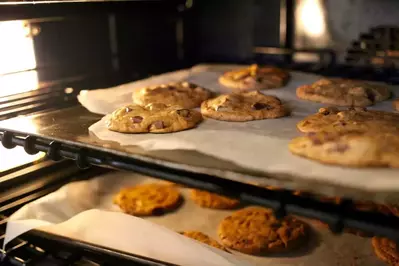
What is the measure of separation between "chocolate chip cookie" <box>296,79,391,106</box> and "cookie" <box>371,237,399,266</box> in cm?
39

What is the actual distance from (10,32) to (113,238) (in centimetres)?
69

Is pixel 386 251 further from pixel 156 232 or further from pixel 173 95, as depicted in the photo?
pixel 173 95

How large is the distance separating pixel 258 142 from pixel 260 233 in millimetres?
361

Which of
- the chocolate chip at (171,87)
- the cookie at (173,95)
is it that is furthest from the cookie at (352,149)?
the chocolate chip at (171,87)

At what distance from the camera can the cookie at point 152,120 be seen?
3.76 feet

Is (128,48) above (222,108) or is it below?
above

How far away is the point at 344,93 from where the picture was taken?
142cm

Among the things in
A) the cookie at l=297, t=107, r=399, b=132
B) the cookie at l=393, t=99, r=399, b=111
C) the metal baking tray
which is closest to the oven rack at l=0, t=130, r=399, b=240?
the metal baking tray

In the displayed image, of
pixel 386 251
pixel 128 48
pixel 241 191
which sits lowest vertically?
pixel 386 251

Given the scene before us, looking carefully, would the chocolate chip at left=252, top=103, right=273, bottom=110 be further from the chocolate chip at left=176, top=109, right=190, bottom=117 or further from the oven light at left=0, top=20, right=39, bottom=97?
the oven light at left=0, top=20, right=39, bottom=97

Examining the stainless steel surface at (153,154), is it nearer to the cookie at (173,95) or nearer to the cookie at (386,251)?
the cookie at (173,95)

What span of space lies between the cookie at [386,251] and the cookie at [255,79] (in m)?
0.61

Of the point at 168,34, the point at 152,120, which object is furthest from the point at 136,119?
the point at 168,34

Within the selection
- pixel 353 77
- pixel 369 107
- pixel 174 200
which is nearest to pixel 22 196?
pixel 174 200
